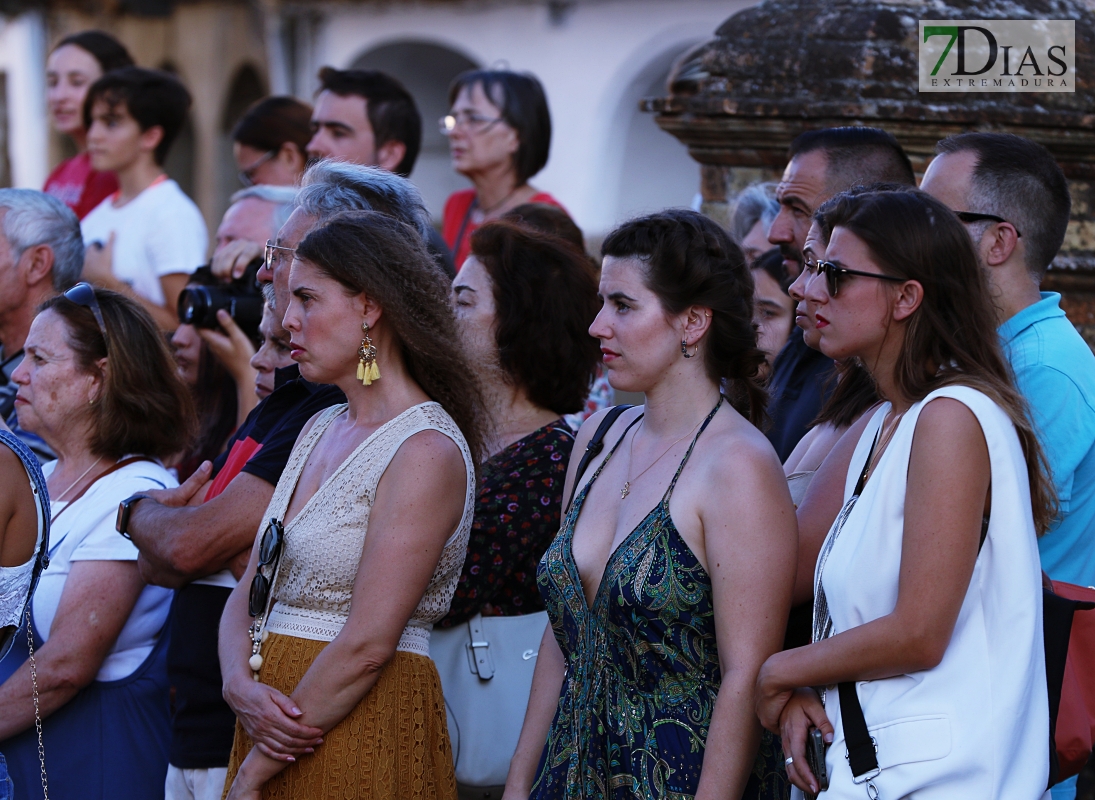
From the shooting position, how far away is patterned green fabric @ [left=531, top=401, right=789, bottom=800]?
88.2 inches

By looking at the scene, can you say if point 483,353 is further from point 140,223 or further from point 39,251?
point 140,223

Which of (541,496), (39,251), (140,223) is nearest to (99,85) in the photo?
(140,223)

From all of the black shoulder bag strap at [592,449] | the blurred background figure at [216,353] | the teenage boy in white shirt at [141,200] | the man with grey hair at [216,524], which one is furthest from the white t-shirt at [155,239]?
the black shoulder bag strap at [592,449]

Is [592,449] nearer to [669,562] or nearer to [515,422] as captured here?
[669,562]

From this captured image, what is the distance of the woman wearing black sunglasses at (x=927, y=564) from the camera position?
6.27 ft

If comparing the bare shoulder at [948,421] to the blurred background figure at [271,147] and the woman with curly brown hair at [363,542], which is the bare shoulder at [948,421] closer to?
the woman with curly brown hair at [363,542]

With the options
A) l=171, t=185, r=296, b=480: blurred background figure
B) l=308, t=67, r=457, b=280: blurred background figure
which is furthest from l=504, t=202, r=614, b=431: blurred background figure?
l=308, t=67, r=457, b=280: blurred background figure

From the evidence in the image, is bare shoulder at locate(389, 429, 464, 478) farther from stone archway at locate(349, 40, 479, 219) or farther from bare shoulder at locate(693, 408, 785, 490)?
stone archway at locate(349, 40, 479, 219)

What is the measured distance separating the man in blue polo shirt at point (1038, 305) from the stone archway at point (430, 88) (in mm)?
8393

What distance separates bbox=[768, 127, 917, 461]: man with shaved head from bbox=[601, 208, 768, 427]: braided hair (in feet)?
1.82

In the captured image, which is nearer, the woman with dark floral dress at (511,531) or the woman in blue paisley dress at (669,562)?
the woman in blue paisley dress at (669,562)

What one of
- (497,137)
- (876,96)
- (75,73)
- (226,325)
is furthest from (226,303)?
(75,73)

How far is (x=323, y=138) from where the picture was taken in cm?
486

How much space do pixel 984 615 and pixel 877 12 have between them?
224cm
